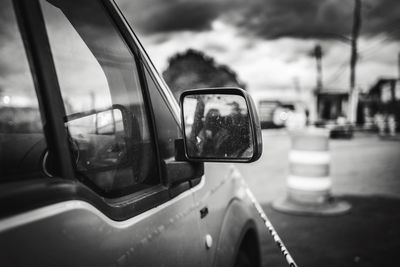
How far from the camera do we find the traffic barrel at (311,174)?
5562 mm

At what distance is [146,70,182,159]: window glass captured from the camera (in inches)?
65.2

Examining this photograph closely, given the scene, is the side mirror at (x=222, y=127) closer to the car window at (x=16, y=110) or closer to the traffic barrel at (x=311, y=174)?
the car window at (x=16, y=110)

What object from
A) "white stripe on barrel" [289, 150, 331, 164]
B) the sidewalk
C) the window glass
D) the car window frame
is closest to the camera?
the car window frame

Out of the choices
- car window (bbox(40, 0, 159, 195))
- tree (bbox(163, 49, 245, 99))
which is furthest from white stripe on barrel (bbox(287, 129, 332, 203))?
tree (bbox(163, 49, 245, 99))

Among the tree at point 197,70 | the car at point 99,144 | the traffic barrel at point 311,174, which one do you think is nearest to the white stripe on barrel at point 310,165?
the traffic barrel at point 311,174

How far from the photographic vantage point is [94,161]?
134 centimetres

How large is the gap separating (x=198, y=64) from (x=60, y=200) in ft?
172

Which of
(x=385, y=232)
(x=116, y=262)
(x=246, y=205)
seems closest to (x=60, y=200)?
(x=116, y=262)

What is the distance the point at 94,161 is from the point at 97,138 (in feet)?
0.37

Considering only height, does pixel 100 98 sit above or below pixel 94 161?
above

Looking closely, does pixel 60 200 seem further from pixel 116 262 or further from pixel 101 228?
pixel 116 262

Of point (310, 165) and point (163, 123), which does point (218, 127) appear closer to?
point (163, 123)

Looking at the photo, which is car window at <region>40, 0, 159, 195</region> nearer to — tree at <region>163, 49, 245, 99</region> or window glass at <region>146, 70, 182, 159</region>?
window glass at <region>146, 70, 182, 159</region>

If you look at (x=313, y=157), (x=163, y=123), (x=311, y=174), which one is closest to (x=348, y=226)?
(x=311, y=174)
